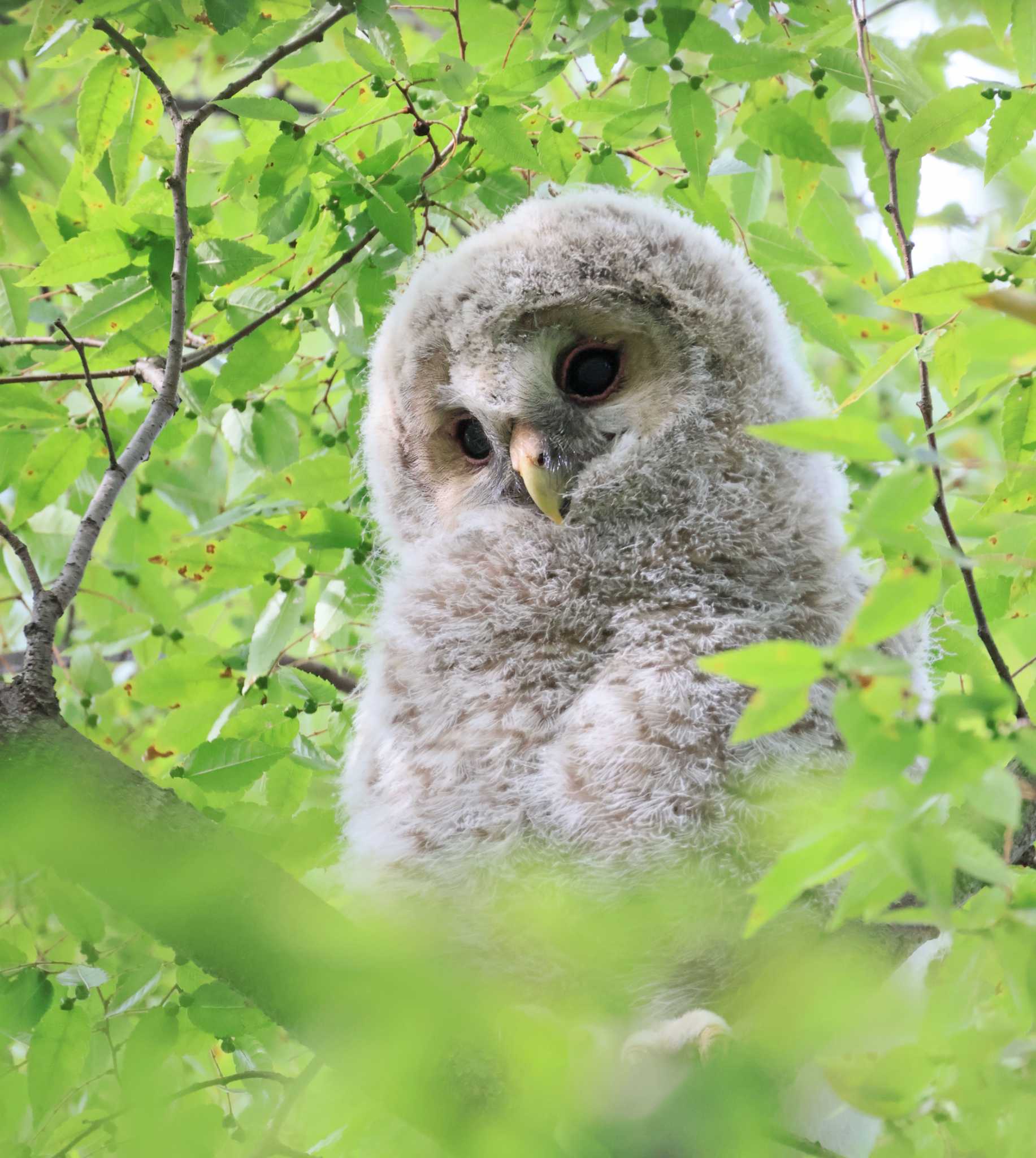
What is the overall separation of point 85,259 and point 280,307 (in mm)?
339

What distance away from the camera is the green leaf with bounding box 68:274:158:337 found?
7.04ft

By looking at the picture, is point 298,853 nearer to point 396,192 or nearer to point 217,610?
point 396,192

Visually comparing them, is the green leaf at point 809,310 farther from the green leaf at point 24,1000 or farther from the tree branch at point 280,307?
the green leaf at point 24,1000

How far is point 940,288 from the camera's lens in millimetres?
1380

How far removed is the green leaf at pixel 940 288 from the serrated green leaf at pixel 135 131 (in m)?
1.39

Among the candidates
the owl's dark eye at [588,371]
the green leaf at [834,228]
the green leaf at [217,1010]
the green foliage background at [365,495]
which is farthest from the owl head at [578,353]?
the green leaf at [217,1010]

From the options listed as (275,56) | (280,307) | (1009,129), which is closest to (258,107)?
(275,56)

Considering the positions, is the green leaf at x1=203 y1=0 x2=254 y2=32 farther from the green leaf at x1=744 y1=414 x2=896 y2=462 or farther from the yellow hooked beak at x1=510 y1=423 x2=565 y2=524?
the green leaf at x1=744 y1=414 x2=896 y2=462

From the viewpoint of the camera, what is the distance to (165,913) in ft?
3.67

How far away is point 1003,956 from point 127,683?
1.86 m

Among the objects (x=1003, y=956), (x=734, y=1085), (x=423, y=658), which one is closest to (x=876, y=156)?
(x=423, y=658)

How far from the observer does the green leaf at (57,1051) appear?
1.98 m

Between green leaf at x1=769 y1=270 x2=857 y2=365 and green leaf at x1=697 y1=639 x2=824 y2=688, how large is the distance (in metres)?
1.55

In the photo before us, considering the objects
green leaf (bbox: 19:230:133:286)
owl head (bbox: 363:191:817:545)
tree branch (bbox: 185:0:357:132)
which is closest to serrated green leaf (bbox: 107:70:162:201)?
green leaf (bbox: 19:230:133:286)
